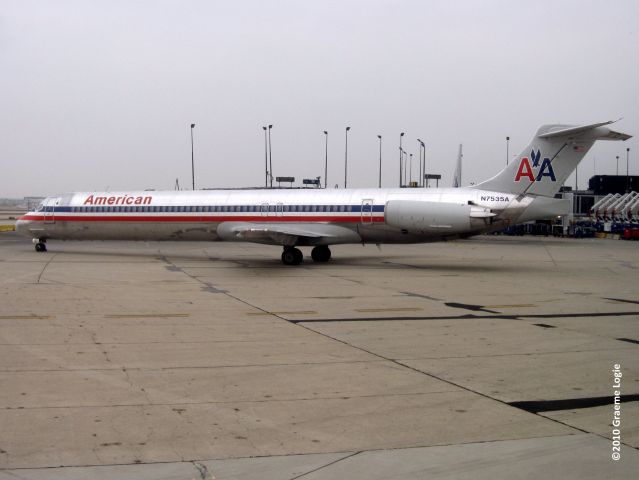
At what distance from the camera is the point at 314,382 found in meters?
8.84

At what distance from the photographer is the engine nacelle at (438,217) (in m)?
25.1

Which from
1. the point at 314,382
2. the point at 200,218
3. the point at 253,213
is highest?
the point at 253,213

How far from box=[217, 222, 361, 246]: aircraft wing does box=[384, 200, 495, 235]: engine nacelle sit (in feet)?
7.67

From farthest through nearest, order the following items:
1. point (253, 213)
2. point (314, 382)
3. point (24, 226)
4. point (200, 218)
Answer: point (24, 226), point (200, 218), point (253, 213), point (314, 382)

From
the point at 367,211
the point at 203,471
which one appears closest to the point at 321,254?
the point at 367,211

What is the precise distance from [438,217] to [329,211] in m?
4.64

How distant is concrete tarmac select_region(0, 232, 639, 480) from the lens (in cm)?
609

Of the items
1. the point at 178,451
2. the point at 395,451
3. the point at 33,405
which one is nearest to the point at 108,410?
the point at 33,405

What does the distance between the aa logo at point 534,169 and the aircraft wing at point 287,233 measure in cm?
656

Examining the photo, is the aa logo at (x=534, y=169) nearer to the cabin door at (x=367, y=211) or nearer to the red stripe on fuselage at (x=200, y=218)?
the red stripe on fuselage at (x=200, y=218)

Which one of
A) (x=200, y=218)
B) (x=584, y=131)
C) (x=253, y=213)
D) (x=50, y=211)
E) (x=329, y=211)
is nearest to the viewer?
(x=584, y=131)

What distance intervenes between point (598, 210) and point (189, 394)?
227 ft

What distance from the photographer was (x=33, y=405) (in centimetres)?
761

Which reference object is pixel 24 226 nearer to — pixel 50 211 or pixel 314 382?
pixel 50 211
